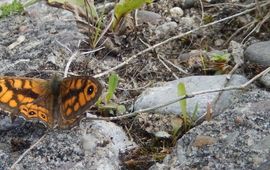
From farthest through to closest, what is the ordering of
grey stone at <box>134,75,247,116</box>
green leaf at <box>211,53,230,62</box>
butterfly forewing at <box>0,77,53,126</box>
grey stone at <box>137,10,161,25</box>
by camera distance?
grey stone at <box>137,10,161,25</box> → green leaf at <box>211,53,230,62</box> → grey stone at <box>134,75,247,116</box> → butterfly forewing at <box>0,77,53,126</box>

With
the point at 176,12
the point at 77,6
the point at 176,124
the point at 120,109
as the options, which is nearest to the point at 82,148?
the point at 120,109

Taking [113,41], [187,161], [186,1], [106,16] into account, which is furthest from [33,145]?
[186,1]

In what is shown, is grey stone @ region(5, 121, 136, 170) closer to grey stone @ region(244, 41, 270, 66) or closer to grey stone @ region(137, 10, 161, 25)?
grey stone @ region(244, 41, 270, 66)

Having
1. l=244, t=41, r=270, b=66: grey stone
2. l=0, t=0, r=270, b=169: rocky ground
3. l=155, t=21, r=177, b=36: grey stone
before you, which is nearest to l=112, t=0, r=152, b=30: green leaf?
l=0, t=0, r=270, b=169: rocky ground

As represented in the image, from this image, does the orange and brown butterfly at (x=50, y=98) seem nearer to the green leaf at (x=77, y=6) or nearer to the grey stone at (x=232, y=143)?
the grey stone at (x=232, y=143)

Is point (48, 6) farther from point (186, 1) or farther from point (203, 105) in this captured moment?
point (203, 105)

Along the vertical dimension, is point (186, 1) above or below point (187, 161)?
above

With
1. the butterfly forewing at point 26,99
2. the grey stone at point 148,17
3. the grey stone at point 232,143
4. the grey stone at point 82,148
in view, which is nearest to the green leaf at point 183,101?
the grey stone at point 232,143
